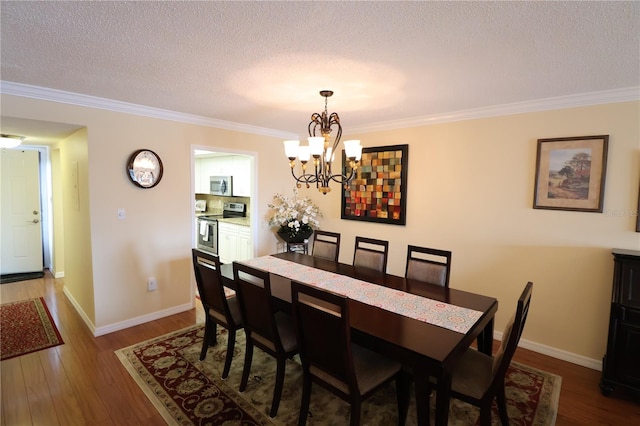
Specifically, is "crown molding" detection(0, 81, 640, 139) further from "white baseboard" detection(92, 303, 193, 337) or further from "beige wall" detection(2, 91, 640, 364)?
"white baseboard" detection(92, 303, 193, 337)

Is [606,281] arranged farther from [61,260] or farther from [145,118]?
[61,260]

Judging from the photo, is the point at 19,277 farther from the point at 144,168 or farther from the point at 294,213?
the point at 294,213

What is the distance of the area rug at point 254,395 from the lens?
2.07 metres

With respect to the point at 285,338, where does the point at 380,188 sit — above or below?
above

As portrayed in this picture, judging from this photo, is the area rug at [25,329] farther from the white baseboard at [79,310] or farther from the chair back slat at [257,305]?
the chair back slat at [257,305]

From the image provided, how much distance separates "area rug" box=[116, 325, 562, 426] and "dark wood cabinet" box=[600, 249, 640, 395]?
39 cm

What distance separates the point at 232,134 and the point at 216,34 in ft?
7.94

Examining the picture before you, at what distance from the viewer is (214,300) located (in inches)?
101

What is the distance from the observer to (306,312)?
177 centimetres

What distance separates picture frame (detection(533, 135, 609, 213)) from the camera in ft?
8.59

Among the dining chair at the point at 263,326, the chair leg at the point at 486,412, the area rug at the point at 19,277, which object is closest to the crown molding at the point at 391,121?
the dining chair at the point at 263,326

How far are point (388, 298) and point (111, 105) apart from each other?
3093 mm

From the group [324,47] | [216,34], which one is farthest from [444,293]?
[216,34]

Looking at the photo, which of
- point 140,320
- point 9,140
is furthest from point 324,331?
point 9,140
